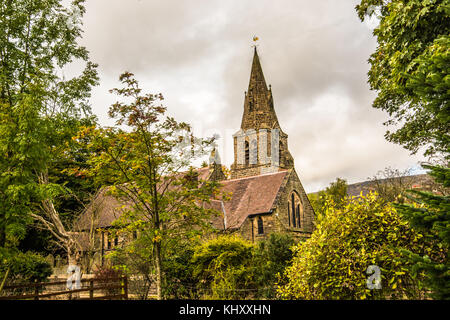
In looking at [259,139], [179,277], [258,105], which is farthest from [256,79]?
[179,277]

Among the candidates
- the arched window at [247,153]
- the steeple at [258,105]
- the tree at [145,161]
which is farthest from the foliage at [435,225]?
the steeple at [258,105]

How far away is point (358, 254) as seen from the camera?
6832 mm

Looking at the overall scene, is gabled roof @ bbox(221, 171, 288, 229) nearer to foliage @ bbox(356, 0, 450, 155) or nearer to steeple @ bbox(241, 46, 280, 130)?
foliage @ bbox(356, 0, 450, 155)

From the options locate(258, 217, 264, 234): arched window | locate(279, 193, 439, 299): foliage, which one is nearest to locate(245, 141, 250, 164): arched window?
locate(258, 217, 264, 234): arched window

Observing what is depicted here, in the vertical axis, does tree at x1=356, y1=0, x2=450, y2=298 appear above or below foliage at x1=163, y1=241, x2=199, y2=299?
above

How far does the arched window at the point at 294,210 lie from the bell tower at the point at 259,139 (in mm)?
12473

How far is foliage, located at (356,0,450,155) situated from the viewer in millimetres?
5301

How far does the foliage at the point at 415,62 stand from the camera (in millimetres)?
5301

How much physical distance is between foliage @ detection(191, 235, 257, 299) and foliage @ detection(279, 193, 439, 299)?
5.89 m

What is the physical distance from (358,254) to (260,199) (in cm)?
2183

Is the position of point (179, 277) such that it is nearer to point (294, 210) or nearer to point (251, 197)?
point (251, 197)

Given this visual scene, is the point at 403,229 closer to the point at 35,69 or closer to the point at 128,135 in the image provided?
the point at 128,135

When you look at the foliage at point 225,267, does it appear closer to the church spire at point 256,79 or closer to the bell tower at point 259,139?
the bell tower at point 259,139

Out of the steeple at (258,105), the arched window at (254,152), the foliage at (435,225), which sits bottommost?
the foliage at (435,225)
